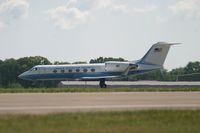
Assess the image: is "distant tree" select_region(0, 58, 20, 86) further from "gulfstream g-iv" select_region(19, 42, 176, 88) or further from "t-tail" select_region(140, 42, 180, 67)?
"t-tail" select_region(140, 42, 180, 67)

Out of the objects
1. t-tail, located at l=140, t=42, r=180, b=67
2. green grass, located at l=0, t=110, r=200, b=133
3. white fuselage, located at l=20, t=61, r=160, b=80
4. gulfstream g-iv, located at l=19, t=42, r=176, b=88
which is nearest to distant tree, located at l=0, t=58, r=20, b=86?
gulfstream g-iv, located at l=19, t=42, r=176, b=88

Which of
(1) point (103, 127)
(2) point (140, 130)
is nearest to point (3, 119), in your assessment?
(1) point (103, 127)

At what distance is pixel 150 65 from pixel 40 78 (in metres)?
13.2

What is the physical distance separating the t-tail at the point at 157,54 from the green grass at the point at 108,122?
4315cm

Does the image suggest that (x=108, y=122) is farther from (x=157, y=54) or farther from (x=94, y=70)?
(x=157, y=54)

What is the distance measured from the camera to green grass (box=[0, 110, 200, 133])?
15298 millimetres

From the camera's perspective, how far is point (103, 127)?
15898mm

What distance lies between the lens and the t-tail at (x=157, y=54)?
63.7m

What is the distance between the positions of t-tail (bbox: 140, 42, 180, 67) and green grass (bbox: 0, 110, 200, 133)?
43.2 metres

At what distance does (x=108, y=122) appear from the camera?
56.2 ft

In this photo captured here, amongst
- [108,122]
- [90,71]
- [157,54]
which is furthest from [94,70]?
[108,122]

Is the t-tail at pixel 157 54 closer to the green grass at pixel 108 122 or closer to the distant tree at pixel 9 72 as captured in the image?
the green grass at pixel 108 122

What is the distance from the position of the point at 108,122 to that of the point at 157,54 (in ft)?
157

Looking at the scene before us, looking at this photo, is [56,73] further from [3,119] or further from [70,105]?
[3,119]
